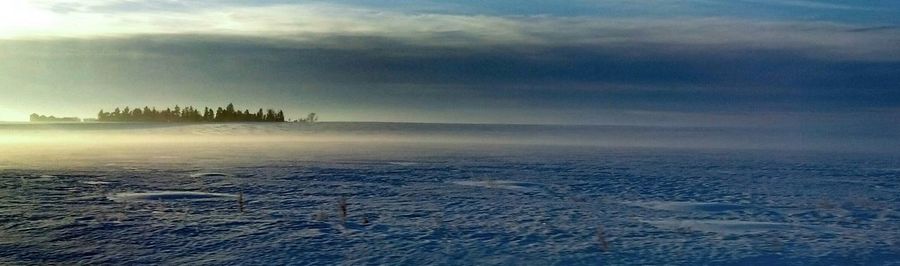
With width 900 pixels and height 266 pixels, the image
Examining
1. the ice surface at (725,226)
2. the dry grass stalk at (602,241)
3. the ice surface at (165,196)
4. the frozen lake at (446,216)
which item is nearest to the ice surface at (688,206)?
the frozen lake at (446,216)

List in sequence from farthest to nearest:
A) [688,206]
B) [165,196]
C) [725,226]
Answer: [165,196]
[688,206]
[725,226]

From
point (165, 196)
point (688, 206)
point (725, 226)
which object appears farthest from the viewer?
point (165, 196)

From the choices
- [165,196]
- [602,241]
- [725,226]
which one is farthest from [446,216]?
[165,196]

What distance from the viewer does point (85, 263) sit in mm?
8367

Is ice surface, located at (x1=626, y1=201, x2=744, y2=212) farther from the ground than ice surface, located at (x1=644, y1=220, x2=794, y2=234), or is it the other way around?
ice surface, located at (x1=626, y1=201, x2=744, y2=212)

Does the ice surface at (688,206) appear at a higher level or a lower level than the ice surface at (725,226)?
higher

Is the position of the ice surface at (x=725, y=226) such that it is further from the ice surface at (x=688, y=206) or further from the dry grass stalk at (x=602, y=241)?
the dry grass stalk at (x=602, y=241)

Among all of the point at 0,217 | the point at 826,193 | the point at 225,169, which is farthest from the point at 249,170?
the point at 826,193

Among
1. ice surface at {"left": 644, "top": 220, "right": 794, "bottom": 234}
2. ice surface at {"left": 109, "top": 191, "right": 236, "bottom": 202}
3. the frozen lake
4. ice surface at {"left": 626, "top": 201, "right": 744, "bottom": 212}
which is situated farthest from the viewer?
ice surface at {"left": 109, "top": 191, "right": 236, "bottom": 202}

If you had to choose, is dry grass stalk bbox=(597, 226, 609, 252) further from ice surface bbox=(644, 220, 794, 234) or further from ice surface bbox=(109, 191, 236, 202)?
ice surface bbox=(109, 191, 236, 202)

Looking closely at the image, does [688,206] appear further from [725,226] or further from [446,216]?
[446,216]

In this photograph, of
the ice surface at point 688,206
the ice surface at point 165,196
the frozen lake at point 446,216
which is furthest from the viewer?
the ice surface at point 165,196

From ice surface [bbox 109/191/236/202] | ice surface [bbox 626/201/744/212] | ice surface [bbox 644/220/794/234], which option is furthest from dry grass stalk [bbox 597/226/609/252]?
ice surface [bbox 109/191/236/202]

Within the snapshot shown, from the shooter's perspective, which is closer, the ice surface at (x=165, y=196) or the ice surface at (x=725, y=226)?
the ice surface at (x=725, y=226)
